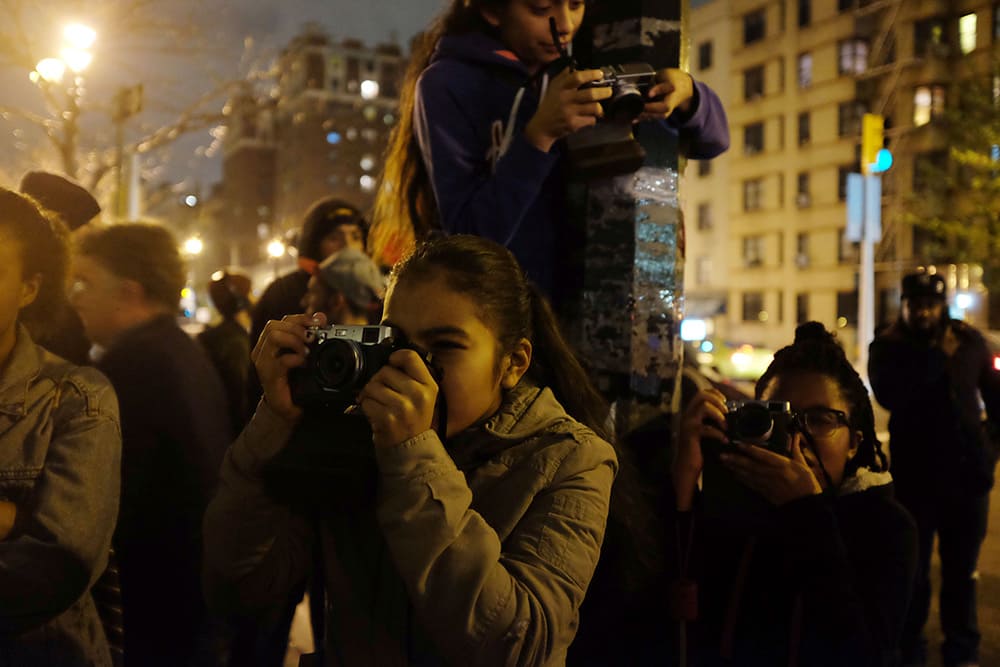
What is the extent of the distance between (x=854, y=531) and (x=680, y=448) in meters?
0.58

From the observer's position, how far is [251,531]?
5.96 ft

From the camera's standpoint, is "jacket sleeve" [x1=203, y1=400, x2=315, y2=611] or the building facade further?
the building facade

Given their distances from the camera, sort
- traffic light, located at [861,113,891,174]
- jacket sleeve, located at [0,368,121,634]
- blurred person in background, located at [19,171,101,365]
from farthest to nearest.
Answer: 1. traffic light, located at [861,113,891,174]
2. blurred person in background, located at [19,171,101,365]
3. jacket sleeve, located at [0,368,121,634]

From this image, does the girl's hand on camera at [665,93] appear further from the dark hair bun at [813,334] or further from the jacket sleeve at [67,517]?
the jacket sleeve at [67,517]

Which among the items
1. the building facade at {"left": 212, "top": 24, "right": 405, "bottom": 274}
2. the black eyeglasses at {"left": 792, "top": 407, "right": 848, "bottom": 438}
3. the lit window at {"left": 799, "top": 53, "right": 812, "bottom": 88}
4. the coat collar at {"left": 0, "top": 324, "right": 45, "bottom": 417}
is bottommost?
the black eyeglasses at {"left": 792, "top": 407, "right": 848, "bottom": 438}

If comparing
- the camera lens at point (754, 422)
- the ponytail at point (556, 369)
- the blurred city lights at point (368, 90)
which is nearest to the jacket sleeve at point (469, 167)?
the ponytail at point (556, 369)

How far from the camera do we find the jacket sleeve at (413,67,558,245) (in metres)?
2.29

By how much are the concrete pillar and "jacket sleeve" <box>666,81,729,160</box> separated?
0.06 metres

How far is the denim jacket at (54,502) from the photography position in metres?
1.97

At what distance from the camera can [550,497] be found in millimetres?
1717

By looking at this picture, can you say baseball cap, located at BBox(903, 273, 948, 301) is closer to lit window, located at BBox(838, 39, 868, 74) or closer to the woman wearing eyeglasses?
the woman wearing eyeglasses

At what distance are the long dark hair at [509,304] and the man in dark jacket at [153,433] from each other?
1.36 m

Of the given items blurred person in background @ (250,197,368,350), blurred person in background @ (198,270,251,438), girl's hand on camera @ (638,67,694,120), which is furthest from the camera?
blurred person in background @ (198,270,251,438)

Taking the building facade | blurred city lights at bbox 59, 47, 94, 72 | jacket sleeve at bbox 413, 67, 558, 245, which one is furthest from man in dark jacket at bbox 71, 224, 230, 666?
the building facade
